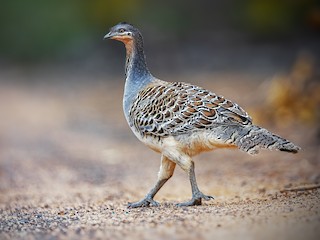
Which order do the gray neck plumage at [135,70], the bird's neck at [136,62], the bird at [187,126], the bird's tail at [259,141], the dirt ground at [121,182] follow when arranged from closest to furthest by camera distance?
the dirt ground at [121,182], the bird's tail at [259,141], the bird at [187,126], the gray neck plumage at [135,70], the bird's neck at [136,62]

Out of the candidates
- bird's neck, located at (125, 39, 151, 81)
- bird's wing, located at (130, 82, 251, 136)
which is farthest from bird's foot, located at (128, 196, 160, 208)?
bird's neck, located at (125, 39, 151, 81)

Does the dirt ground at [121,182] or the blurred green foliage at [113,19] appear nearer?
the dirt ground at [121,182]

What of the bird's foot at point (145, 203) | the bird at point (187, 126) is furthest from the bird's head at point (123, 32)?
the bird's foot at point (145, 203)

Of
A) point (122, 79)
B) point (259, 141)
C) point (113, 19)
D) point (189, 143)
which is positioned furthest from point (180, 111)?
point (113, 19)

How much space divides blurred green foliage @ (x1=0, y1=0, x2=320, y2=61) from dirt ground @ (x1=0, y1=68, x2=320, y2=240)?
7.98 meters

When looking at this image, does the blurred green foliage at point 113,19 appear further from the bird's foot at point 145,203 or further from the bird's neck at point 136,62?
the bird's foot at point 145,203

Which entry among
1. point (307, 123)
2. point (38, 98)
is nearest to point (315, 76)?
point (307, 123)

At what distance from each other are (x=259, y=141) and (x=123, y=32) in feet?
8.26

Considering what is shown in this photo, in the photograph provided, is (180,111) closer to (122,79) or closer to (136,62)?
(136,62)

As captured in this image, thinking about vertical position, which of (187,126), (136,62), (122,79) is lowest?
(187,126)

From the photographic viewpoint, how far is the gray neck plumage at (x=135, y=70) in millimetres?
8188

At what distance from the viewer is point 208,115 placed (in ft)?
23.5

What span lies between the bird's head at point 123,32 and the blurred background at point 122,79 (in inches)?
83.2

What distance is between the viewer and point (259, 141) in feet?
21.9
